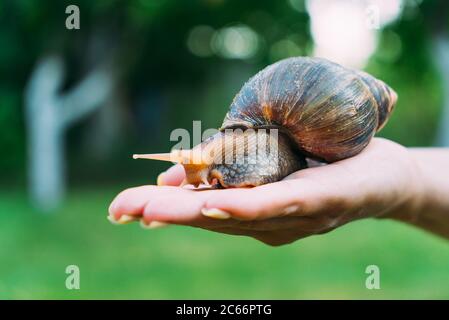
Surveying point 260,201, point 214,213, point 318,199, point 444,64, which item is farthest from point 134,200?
point 444,64

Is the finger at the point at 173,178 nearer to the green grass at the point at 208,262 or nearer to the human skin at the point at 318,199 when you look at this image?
the human skin at the point at 318,199

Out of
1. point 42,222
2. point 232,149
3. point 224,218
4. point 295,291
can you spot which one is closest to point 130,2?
point 42,222

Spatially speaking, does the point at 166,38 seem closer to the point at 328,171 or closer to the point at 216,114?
the point at 216,114

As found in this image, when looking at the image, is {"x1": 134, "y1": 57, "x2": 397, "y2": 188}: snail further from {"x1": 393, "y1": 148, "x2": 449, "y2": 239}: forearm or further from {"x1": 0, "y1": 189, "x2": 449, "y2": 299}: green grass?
{"x1": 0, "y1": 189, "x2": 449, "y2": 299}: green grass

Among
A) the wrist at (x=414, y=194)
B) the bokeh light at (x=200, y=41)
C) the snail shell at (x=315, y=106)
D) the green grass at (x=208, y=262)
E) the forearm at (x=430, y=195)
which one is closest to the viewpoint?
the snail shell at (x=315, y=106)

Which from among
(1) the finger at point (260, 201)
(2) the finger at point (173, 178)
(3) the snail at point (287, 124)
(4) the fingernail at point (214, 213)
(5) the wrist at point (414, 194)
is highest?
(3) the snail at point (287, 124)

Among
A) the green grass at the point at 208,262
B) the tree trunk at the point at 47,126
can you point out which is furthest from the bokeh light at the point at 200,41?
the green grass at the point at 208,262
